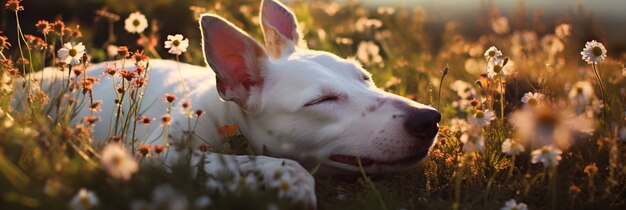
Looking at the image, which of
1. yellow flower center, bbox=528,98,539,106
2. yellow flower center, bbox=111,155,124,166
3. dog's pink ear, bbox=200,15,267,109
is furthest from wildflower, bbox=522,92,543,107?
yellow flower center, bbox=111,155,124,166

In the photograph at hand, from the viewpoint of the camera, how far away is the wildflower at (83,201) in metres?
1.88

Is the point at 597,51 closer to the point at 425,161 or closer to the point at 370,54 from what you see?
the point at 425,161

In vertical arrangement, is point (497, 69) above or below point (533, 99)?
above

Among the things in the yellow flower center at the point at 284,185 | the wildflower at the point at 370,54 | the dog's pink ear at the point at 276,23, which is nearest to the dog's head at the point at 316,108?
the dog's pink ear at the point at 276,23

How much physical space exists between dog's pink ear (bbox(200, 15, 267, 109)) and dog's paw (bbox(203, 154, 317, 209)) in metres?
0.68

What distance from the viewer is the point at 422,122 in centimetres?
294

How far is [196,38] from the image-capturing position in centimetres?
809

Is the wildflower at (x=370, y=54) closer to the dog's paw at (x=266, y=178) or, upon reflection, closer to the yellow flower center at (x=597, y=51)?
the yellow flower center at (x=597, y=51)

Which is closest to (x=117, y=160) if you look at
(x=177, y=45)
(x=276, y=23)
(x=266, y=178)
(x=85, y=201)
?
(x=85, y=201)

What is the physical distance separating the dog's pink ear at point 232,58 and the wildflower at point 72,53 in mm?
578

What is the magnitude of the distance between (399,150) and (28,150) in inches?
59.7

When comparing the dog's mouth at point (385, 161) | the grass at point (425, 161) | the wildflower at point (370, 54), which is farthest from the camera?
the wildflower at point (370, 54)

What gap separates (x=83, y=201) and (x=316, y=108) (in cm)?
157

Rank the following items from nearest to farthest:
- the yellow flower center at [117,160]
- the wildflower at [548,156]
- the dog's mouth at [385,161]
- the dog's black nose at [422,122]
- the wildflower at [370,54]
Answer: the yellow flower center at [117,160], the wildflower at [548,156], the dog's black nose at [422,122], the dog's mouth at [385,161], the wildflower at [370,54]
